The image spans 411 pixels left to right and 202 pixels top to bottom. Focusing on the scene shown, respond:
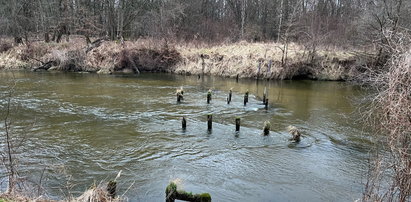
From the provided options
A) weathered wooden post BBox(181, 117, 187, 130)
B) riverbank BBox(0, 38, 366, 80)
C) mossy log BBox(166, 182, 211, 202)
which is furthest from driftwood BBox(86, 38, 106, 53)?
mossy log BBox(166, 182, 211, 202)

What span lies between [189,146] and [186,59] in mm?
24255

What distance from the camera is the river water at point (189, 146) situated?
27.9 feet

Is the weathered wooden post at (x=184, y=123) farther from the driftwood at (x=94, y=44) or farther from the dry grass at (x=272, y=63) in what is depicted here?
the driftwood at (x=94, y=44)

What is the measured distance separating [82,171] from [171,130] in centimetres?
470

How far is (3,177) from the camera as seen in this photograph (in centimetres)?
832


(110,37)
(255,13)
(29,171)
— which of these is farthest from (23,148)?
(255,13)

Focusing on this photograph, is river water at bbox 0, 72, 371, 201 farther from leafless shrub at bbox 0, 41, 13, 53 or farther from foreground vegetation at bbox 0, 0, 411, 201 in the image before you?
leafless shrub at bbox 0, 41, 13, 53

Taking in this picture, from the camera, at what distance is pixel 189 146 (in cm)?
1137

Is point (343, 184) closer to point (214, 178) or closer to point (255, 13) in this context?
point (214, 178)

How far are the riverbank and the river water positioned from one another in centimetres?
1111

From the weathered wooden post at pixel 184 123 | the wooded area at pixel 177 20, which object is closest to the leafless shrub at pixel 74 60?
the wooded area at pixel 177 20

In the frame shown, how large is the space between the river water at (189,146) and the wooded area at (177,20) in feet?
56.9

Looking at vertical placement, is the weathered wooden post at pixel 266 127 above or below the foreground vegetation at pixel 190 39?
below

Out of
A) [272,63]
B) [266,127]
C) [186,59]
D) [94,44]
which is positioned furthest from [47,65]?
[266,127]
